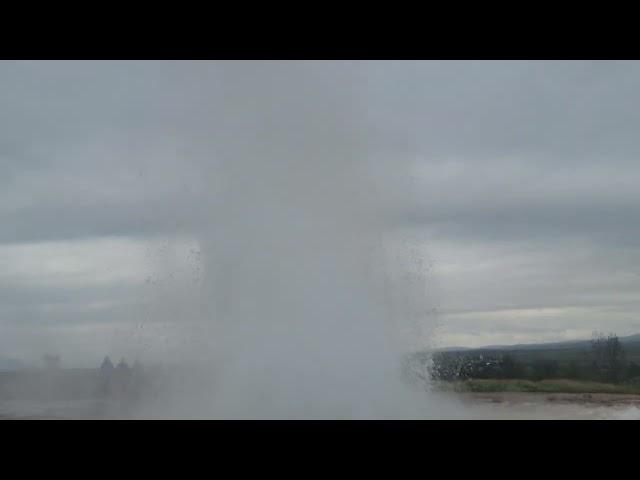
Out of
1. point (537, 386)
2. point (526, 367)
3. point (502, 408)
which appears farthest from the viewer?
point (526, 367)

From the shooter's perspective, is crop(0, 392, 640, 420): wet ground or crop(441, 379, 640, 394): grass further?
crop(441, 379, 640, 394): grass

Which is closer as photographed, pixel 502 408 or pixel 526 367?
pixel 502 408

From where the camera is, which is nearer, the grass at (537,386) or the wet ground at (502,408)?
the wet ground at (502,408)

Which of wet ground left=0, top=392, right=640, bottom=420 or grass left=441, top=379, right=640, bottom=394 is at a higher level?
grass left=441, top=379, right=640, bottom=394

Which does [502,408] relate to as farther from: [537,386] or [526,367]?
[526,367]

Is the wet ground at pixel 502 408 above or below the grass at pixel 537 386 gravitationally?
below

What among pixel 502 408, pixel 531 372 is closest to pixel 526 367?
pixel 531 372
